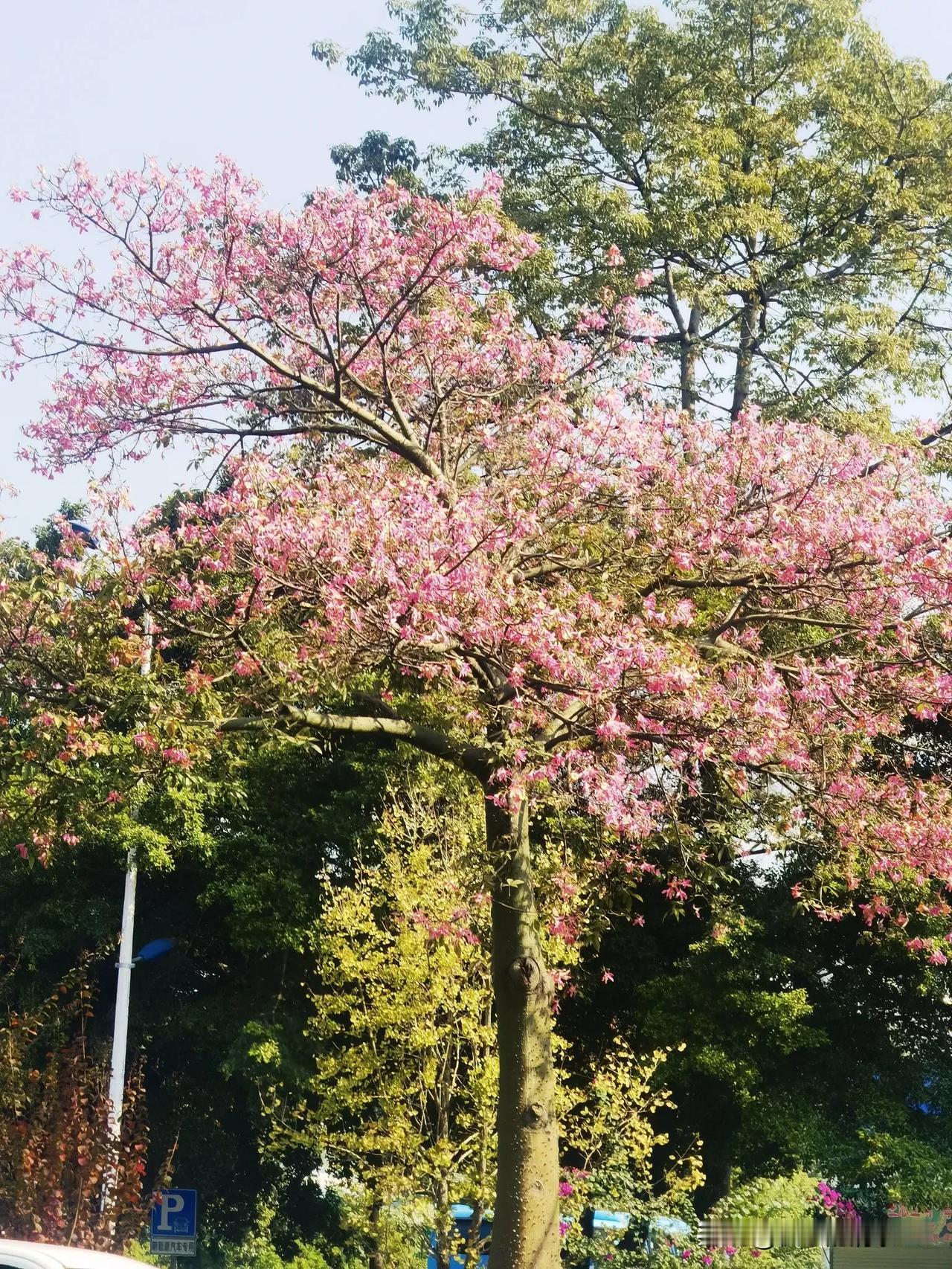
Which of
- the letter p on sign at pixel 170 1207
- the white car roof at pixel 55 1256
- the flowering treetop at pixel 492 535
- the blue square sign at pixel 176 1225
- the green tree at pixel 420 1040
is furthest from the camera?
the letter p on sign at pixel 170 1207

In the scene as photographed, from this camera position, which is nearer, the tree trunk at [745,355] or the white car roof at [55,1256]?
the white car roof at [55,1256]

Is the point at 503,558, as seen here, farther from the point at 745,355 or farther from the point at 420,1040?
the point at 745,355

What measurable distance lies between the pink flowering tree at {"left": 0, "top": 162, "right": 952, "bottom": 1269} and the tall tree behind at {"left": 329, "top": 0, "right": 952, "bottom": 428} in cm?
889

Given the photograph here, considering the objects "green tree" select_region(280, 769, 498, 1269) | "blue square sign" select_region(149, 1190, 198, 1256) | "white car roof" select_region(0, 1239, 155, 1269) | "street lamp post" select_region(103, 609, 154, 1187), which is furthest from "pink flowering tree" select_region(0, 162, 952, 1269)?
"blue square sign" select_region(149, 1190, 198, 1256)

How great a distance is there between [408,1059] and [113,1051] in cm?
687

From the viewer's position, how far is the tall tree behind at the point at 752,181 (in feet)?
70.7

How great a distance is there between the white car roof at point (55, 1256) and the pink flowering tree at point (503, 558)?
4420mm

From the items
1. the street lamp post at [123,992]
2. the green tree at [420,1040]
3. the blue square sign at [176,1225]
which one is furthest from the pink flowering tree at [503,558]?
the blue square sign at [176,1225]

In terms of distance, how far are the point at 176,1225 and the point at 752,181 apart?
56.7ft

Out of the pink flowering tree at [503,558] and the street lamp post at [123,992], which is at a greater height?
the pink flowering tree at [503,558]

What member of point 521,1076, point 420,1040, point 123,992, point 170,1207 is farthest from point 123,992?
point 521,1076

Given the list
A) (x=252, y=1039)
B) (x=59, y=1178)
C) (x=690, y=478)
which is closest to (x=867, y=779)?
(x=690, y=478)

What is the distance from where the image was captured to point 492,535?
1045cm

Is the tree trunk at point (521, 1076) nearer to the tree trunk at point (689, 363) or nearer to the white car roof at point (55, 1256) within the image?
the white car roof at point (55, 1256)
